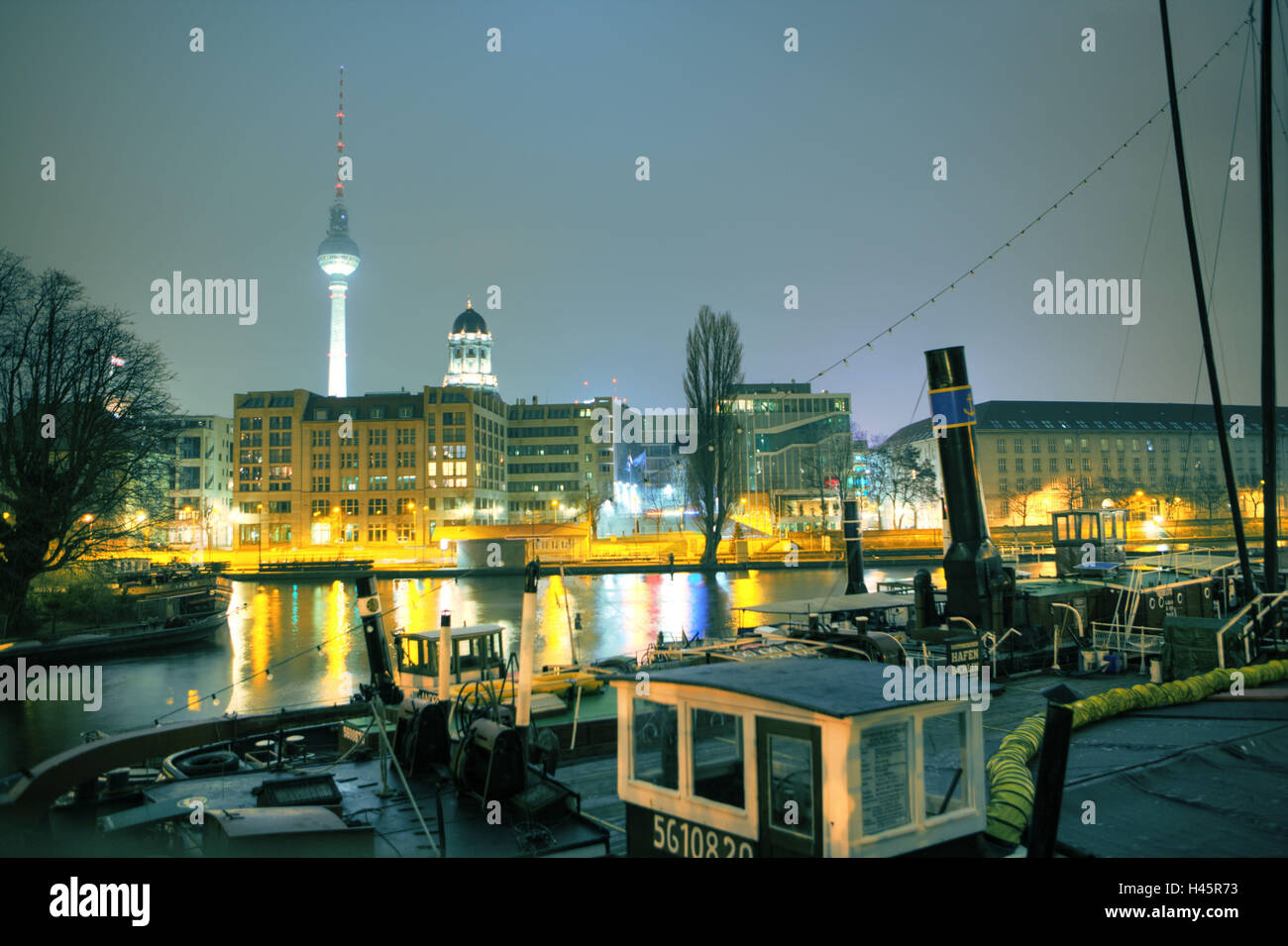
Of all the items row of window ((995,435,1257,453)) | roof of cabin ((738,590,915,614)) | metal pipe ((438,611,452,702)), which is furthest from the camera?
row of window ((995,435,1257,453))

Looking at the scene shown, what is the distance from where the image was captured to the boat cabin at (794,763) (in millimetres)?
4996

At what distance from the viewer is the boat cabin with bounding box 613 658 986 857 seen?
197 inches

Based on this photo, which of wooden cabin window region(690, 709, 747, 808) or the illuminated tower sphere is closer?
wooden cabin window region(690, 709, 747, 808)

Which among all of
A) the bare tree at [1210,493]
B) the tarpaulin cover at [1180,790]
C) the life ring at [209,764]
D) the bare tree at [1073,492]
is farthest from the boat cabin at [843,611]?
the bare tree at [1210,493]

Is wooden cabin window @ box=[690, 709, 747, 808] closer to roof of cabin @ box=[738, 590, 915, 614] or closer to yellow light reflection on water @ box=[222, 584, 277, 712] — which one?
roof of cabin @ box=[738, 590, 915, 614]

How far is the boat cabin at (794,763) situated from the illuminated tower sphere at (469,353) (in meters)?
147

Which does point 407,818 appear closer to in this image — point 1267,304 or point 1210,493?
point 1267,304

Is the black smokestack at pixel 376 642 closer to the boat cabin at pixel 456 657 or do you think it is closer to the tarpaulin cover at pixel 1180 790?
the boat cabin at pixel 456 657

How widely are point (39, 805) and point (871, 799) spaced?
37.9ft

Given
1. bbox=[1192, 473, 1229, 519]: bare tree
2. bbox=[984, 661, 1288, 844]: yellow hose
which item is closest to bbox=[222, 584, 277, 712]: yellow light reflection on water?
bbox=[984, 661, 1288, 844]: yellow hose

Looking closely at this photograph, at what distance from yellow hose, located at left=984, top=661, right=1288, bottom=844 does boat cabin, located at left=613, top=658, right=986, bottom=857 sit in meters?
1.20

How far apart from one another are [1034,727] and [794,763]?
6432mm

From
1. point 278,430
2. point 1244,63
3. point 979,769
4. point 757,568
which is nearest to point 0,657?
point 979,769

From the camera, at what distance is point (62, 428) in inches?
1356
